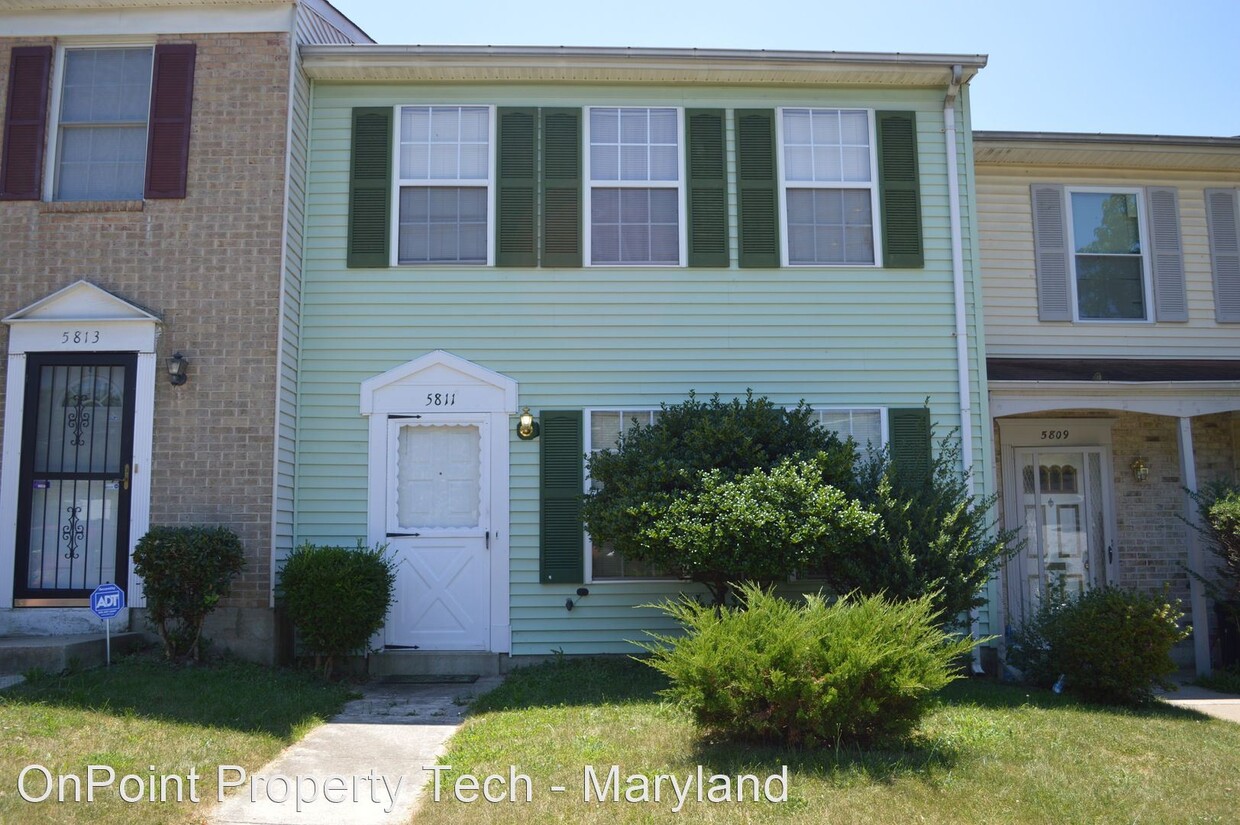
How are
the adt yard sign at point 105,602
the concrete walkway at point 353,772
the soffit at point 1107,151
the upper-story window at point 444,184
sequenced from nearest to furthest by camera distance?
the concrete walkway at point 353,772, the adt yard sign at point 105,602, the upper-story window at point 444,184, the soffit at point 1107,151

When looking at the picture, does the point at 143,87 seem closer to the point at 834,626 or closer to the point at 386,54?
the point at 386,54

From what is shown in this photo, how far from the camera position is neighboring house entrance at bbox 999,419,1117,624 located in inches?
414

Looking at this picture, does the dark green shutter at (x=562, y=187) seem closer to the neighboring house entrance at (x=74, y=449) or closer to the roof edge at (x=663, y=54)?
the roof edge at (x=663, y=54)

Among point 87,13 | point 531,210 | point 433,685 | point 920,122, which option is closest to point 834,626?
point 433,685

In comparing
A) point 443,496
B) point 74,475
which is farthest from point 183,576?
point 443,496

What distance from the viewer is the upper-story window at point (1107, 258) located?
10656 mm

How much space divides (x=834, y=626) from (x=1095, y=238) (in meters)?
7.24

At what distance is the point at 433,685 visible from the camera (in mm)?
8398

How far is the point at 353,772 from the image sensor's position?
19.0ft

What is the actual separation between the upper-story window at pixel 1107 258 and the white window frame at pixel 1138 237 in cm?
1

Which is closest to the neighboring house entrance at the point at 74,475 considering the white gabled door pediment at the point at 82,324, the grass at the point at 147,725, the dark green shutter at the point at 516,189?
the white gabled door pediment at the point at 82,324

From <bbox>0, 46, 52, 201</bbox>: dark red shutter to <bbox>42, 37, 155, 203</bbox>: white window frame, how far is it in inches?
2.0

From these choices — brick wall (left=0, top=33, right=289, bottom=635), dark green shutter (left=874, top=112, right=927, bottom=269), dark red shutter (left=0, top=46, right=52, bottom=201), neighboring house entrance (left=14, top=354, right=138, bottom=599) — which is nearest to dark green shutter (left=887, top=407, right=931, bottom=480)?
dark green shutter (left=874, top=112, right=927, bottom=269)

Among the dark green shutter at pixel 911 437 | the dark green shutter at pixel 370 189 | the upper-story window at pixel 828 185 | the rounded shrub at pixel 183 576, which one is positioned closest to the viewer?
the rounded shrub at pixel 183 576
